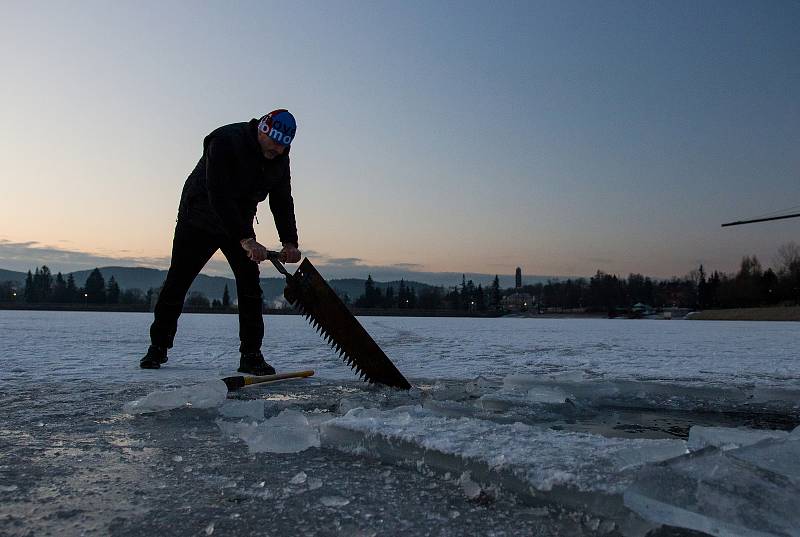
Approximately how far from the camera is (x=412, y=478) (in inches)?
57.6

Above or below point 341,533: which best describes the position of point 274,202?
above

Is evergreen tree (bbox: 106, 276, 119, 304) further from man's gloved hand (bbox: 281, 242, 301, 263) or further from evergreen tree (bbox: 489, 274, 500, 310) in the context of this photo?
man's gloved hand (bbox: 281, 242, 301, 263)

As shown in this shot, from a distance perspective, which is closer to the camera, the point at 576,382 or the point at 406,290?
the point at 576,382

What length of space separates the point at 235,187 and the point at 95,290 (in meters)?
117

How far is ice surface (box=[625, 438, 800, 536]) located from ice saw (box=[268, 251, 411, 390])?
2.38m

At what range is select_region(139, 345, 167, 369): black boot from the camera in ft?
13.9

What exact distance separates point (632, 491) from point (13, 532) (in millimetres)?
1198

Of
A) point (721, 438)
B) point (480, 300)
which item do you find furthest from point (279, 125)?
point (480, 300)

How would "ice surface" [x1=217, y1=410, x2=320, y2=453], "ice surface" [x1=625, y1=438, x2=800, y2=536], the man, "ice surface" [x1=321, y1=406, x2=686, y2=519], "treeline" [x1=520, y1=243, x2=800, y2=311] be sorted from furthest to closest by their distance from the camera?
"treeline" [x1=520, y1=243, x2=800, y2=311] < the man < "ice surface" [x1=217, y1=410, x2=320, y2=453] < "ice surface" [x1=321, y1=406, x2=686, y2=519] < "ice surface" [x1=625, y1=438, x2=800, y2=536]

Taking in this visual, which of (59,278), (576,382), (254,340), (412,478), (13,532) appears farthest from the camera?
(59,278)

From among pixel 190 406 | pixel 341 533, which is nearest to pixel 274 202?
pixel 190 406

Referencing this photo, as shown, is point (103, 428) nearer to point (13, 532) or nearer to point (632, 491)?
point (13, 532)

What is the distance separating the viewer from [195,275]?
438 cm

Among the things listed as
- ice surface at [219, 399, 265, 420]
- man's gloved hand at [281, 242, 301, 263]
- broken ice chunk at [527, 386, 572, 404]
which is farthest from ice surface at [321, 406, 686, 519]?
man's gloved hand at [281, 242, 301, 263]
